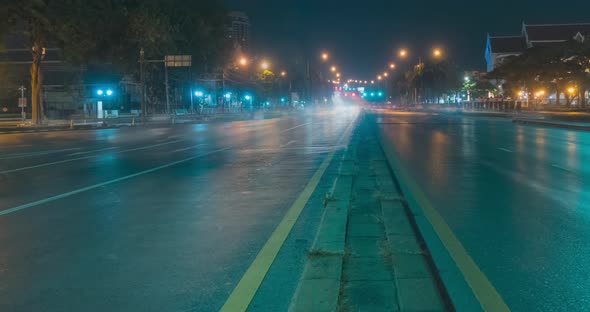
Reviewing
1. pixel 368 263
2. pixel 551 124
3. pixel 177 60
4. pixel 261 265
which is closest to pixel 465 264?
pixel 368 263

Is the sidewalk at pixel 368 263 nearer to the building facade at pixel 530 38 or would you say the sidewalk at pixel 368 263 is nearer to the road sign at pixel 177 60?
the road sign at pixel 177 60

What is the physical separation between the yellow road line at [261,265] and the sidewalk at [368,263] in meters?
0.45

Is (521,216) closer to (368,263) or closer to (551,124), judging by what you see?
(368,263)

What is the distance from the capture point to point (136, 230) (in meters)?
8.21

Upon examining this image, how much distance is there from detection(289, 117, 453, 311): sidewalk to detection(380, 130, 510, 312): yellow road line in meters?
0.31

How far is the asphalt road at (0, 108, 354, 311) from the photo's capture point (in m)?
5.50

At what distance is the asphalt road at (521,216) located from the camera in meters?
5.55

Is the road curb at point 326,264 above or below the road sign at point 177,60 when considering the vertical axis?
below

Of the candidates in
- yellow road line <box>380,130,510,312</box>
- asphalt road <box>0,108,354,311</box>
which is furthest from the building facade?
yellow road line <box>380,130,510,312</box>

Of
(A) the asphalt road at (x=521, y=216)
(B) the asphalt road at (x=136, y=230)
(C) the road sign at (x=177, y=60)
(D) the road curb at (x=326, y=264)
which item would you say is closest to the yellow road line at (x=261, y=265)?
(B) the asphalt road at (x=136, y=230)

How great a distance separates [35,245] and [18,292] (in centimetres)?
197

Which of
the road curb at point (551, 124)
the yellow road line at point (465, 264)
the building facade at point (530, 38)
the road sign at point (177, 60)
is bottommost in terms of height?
the yellow road line at point (465, 264)

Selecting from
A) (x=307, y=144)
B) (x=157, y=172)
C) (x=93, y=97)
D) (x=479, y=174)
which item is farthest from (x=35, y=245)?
(x=93, y=97)

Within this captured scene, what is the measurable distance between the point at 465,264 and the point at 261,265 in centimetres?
216
